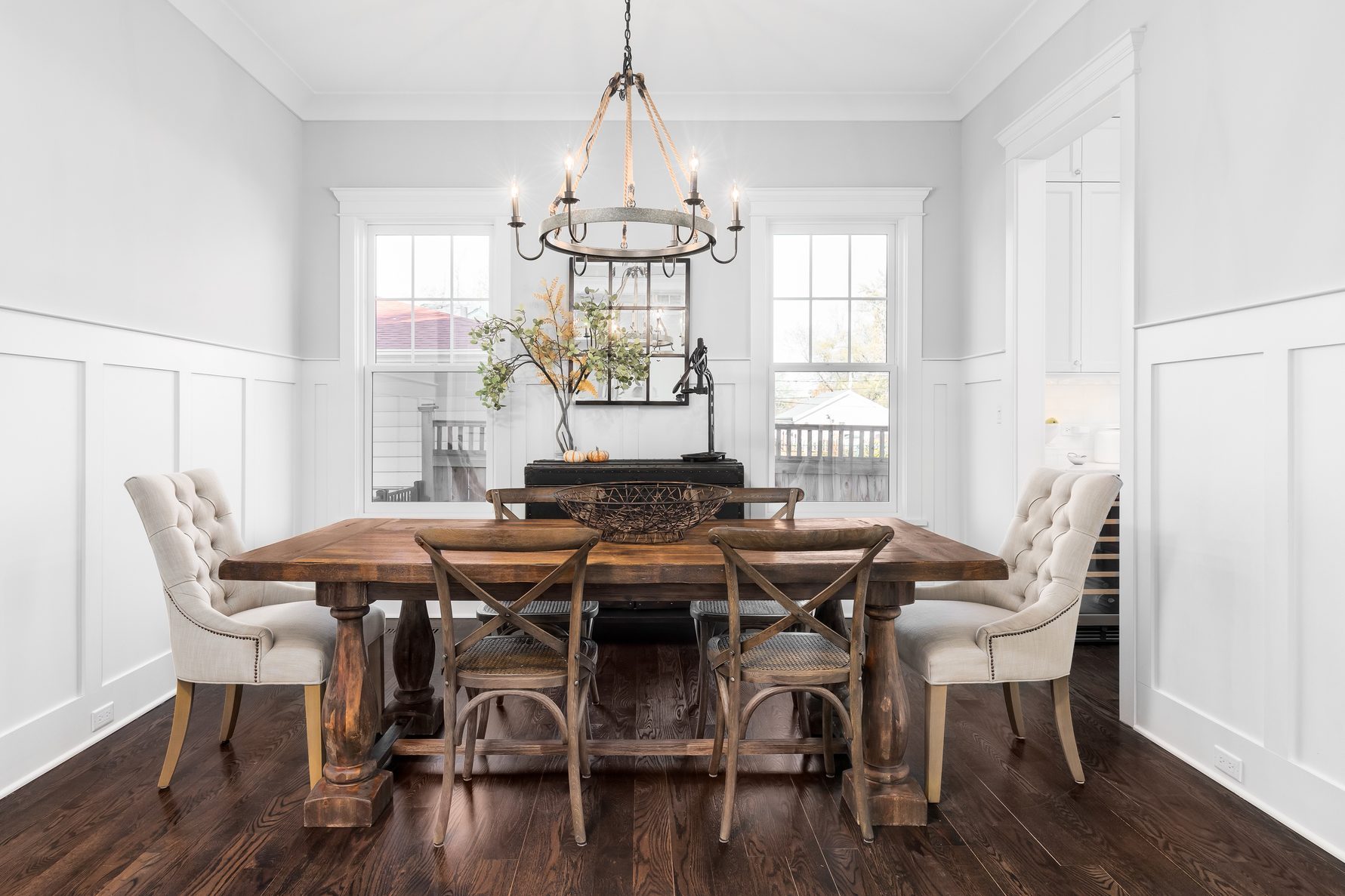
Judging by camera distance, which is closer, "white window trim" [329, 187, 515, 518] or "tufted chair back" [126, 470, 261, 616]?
"tufted chair back" [126, 470, 261, 616]

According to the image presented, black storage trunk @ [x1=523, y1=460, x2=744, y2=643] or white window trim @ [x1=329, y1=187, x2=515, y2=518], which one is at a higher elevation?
white window trim @ [x1=329, y1=187, x2=515, y2=518]

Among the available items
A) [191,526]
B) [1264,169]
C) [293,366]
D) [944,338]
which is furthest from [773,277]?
[191,526]

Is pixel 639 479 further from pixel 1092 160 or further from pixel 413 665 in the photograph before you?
pixel 1092 160

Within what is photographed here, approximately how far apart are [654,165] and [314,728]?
11.2 ft

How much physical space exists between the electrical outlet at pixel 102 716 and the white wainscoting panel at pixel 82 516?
0.07 feet

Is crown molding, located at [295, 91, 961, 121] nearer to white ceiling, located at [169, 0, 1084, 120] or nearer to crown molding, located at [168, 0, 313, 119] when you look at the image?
white ceiling, located at [169, 0, 1084, 120]

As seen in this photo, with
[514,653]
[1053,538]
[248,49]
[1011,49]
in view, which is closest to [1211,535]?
[1053,538]

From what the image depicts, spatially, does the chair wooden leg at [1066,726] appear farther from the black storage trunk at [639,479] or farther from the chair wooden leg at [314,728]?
the chair wooden leg at [314,728]

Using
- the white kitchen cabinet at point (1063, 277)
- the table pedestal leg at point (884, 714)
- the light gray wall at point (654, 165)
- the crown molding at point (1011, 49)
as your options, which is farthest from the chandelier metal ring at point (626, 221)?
the white kitchen cabinet at point (1063, 277)

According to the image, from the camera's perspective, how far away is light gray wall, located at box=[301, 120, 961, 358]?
440 cm

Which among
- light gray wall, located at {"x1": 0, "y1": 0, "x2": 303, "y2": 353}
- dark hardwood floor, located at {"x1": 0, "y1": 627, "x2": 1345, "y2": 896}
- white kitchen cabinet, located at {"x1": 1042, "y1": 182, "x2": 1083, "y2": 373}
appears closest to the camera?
dark hardwood floor, located at {"x1": 0, "y1": 627, "x2": 1345, "y2": 896}

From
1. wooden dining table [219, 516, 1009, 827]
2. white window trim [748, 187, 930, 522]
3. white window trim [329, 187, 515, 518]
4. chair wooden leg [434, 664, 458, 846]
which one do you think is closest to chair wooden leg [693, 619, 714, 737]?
wooden dining table [219, 516, 1009, 827]

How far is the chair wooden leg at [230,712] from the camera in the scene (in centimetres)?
263

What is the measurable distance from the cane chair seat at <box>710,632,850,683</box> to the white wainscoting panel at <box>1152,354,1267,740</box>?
131cm
